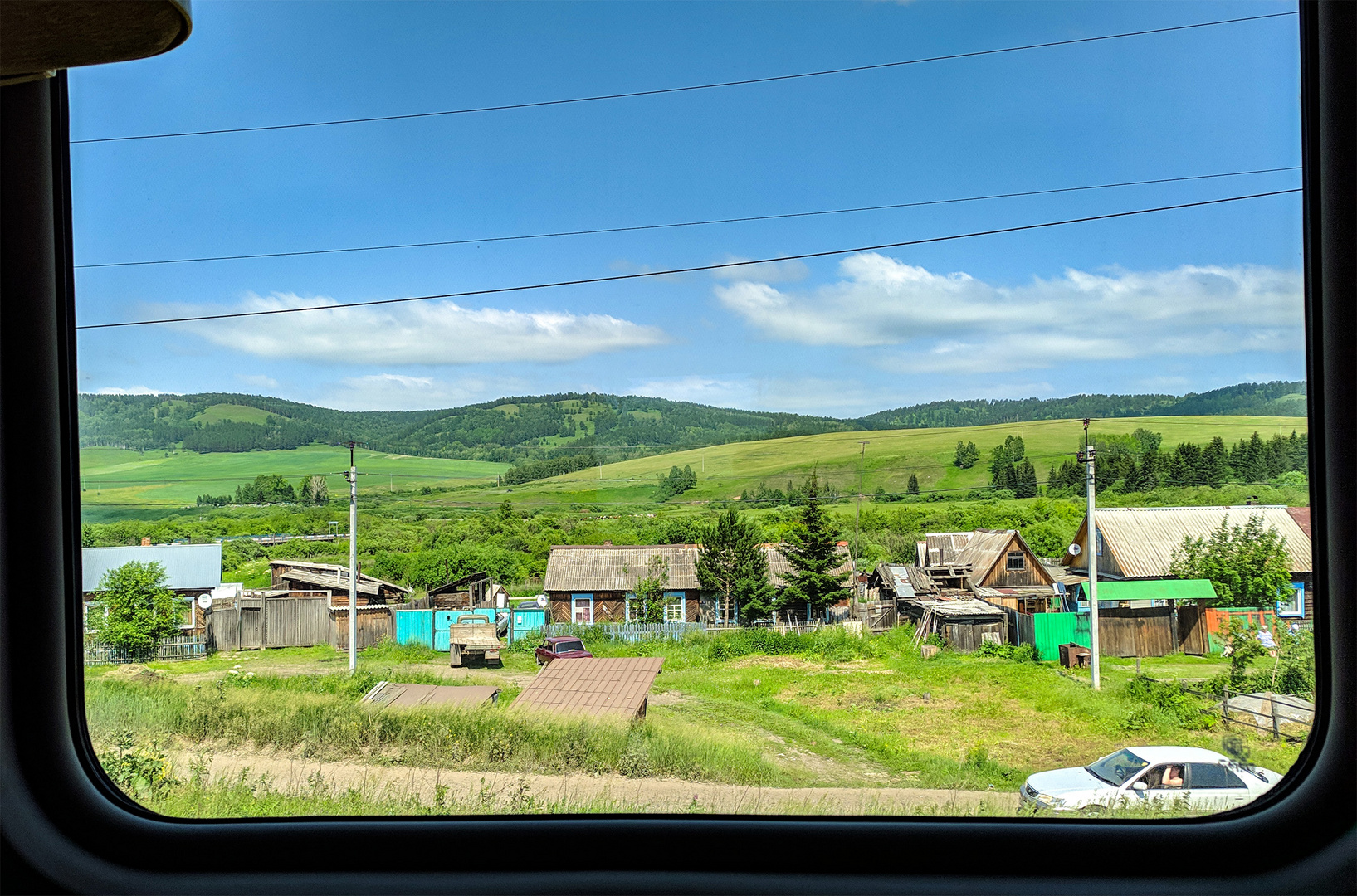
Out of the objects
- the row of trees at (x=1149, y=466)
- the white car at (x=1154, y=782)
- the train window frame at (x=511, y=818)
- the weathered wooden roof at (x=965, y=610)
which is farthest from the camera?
the weathered wooden roof at (x=965, y=610)

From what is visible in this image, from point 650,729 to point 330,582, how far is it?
83 centimetres

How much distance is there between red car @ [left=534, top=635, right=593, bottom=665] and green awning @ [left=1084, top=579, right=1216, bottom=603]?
1148 mm

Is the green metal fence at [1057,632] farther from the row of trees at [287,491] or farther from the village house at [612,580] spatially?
the row of trees at [287,491]

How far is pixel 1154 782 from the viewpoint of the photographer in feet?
4.86

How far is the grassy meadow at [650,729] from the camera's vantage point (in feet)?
5.21

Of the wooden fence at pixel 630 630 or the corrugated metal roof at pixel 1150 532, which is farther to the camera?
the wooden fence at pixel 630 630

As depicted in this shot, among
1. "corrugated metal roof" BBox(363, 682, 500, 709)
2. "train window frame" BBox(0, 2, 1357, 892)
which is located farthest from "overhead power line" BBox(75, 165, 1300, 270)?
"corrugated metal roof" BBox(363, 682, 500, 709)

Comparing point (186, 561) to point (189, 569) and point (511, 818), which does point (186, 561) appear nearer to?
point (189, 569)

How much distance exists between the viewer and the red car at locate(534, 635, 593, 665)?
5.57 feet

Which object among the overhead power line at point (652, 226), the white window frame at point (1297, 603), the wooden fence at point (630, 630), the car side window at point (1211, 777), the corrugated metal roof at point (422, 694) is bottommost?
the car side window at point (1211, 777)

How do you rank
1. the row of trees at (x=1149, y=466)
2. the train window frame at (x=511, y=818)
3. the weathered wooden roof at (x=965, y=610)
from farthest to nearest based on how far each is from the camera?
the weathered wooden roof at (x=965, y=610)
the row of trees at (x=1149, y=466)
the train window frame at (x=511, y=818)

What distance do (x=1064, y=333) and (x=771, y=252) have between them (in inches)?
26.4

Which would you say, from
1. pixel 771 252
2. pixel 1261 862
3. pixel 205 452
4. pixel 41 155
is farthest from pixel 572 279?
pixel 1261 862

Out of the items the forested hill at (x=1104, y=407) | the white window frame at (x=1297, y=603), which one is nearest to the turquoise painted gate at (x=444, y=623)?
the forested hill at (x=1104, y=407)
